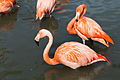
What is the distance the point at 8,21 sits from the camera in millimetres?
6172

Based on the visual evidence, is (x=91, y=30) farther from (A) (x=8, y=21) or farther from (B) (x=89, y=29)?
(A) (x=8, y=21)

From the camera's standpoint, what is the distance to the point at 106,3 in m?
6.79

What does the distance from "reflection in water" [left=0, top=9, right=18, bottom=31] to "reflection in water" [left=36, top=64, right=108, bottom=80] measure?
2954 millimetres

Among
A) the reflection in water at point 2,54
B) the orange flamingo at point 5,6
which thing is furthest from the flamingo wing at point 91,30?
the orange flamingo at point 5,6

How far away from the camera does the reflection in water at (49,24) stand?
18.8ft

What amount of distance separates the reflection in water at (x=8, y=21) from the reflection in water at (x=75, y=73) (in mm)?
2954

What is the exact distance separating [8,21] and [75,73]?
160 inches

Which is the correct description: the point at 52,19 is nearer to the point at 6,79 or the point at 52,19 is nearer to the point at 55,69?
the point at 55,69

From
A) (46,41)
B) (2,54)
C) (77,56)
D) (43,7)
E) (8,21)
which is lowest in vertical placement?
(2,54)

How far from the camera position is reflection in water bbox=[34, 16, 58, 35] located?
5730 mm

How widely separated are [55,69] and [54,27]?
232cm

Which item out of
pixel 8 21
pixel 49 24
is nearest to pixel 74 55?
pixel 49 24

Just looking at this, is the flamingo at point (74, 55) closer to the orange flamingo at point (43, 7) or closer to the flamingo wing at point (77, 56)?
the flamingo wing at point (77, 56)

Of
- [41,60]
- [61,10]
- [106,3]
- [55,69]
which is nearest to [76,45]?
[55,69]
